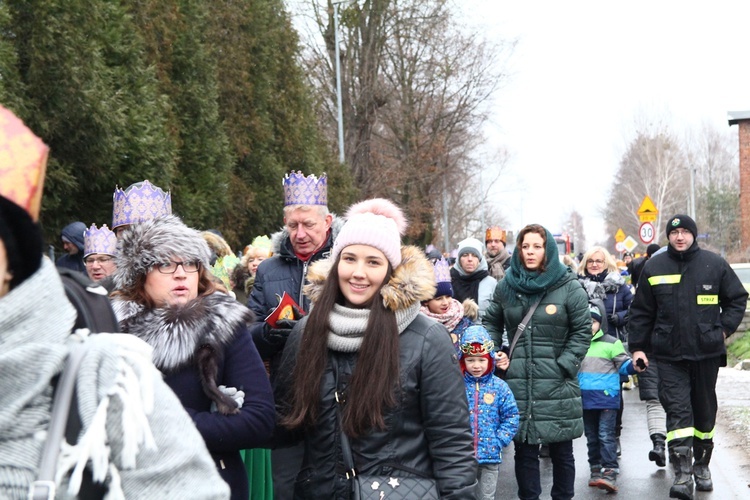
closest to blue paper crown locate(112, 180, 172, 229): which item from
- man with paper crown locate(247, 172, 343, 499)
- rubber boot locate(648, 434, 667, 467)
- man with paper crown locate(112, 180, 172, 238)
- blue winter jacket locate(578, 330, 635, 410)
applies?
man with paper crown locate(112, 180, 172, 238)

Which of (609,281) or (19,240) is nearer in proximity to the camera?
(19,240)

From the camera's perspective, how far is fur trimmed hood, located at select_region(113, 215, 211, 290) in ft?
12.9

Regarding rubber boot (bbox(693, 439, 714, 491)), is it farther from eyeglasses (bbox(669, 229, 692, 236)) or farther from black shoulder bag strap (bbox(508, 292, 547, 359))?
black shoulder bag strap (bbox(508, 292, 547, 359))

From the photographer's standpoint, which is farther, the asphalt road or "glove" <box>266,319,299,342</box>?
the asphalt road

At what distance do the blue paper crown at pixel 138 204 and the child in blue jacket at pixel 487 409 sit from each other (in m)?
2.40

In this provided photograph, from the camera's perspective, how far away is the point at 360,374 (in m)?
3.83

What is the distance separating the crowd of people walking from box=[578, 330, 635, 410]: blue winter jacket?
0.01m

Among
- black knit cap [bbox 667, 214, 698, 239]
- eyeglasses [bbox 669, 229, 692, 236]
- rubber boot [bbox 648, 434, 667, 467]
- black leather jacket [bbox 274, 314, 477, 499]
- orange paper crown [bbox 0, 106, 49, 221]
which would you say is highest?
black knit cap [bbox 667, 214, 698, 239]

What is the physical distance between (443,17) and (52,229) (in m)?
26.3

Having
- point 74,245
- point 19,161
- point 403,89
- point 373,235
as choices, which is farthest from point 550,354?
point 403,89

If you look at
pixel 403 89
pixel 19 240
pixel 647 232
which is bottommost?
pixel 19 240

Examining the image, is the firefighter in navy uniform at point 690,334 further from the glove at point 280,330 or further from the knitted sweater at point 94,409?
the knitted sweater at point 94,409

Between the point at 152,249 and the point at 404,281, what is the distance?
92 centimetres

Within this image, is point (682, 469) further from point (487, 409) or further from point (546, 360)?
point (487, 409)
